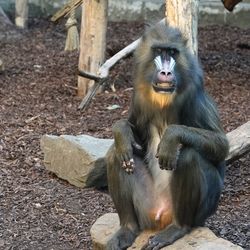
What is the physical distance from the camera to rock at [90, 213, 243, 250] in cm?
422

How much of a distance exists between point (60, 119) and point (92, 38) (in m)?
1.16

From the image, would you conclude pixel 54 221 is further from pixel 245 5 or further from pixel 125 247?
pixel 245 5

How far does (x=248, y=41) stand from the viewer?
10.9 meters

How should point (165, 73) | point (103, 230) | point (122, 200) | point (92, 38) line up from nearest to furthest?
1. point (165, 73)
2. point (122, 200)
3. point (103, 230)
4. point (92, 38)

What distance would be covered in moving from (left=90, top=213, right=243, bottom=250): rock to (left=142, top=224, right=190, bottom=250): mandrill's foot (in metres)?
0.03

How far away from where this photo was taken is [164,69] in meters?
4.25

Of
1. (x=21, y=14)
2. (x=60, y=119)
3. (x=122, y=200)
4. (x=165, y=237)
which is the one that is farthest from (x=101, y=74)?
(x=21, y=14)

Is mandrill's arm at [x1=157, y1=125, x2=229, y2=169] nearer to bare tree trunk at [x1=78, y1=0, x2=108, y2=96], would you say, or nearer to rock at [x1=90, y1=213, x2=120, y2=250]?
rock at [x1=90, y1=213, x2=120, y2=250]

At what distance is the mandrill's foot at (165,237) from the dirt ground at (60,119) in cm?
68

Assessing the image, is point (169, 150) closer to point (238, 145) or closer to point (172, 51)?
point (172, 51)

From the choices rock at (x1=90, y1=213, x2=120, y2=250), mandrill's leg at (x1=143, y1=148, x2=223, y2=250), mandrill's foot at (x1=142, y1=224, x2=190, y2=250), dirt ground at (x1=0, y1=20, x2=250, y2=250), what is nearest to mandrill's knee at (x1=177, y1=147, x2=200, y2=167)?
mandrill's leg at (x1=143, y1=148, x2=223, y2=250)

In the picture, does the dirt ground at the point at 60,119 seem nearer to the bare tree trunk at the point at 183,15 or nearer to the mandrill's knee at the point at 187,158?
the mandrill's knee at the point at 187,158

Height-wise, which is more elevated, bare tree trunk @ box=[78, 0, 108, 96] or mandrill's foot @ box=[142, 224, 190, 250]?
bare tree trunk @ box=[78, 0, 108, 96]

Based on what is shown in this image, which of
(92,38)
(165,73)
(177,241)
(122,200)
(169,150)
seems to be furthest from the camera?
(92,38)
